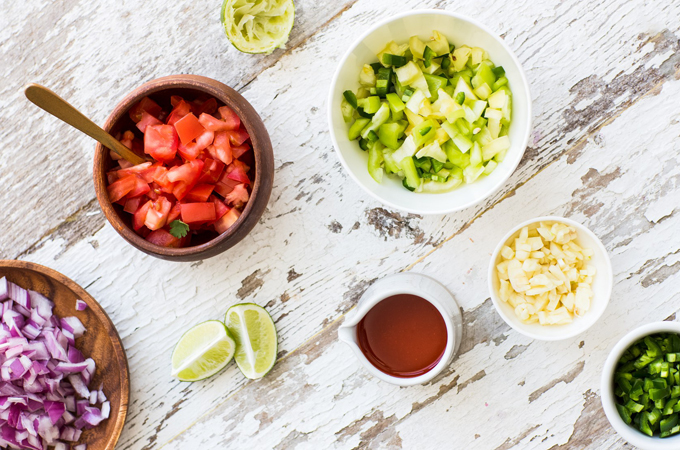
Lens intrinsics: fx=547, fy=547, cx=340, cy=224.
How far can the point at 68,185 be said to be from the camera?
1.63 m

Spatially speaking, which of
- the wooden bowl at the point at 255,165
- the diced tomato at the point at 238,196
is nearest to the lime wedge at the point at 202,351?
the wooden bowl at the point at 255,165

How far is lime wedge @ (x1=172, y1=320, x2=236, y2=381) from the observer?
1.54m

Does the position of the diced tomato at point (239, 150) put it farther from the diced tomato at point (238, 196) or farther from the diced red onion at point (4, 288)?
the diced red onion at point (4, 288)

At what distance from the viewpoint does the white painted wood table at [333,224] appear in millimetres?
1542

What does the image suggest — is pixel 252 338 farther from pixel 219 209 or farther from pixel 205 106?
pixel 205 106

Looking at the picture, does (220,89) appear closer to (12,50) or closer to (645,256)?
(12,50)

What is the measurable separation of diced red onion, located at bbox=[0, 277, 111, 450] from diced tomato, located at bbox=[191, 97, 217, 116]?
2.11 feet

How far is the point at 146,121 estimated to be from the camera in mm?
1406

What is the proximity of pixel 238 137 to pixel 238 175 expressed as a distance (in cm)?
10

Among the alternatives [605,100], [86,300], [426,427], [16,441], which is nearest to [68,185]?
[86,300]

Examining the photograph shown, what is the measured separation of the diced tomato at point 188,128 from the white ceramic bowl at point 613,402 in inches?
47.0

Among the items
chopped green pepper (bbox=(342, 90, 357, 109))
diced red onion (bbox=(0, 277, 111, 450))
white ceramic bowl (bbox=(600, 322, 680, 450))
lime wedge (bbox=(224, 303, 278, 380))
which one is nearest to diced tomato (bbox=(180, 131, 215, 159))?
chopped green pepper (bbox=(342, 90, 357, 109))

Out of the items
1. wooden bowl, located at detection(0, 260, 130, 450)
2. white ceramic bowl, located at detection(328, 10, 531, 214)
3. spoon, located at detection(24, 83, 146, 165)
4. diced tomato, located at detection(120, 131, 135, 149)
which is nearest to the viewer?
spoon, located at detection(24, 83, 146, 165)

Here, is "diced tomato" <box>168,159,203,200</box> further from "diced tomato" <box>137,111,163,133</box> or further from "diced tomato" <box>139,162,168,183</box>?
"diced tomato" <box>137,111,163,133</box>
